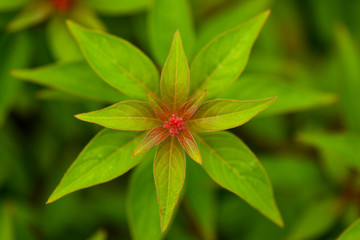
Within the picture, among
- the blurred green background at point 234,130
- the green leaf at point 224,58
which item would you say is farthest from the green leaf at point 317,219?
the green leaf at point 224,58

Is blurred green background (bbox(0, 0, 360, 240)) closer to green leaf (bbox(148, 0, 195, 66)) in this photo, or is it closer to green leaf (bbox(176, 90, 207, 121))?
green leaf (bbox(148, 0, 195, 66))

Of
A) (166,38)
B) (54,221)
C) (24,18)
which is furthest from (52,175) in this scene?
(166,38)

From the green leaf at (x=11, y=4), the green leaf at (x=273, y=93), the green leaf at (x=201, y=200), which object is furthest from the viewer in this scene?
the green leaf at (x=201, y=200)

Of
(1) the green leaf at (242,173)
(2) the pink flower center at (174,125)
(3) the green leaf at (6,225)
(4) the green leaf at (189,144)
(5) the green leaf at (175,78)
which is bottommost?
(3) the green leaf at (6,225)

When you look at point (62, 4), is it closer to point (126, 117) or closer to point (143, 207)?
point (126, 117)

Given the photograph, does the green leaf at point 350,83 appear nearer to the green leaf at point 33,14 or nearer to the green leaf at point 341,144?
the green leaf at point 341,144

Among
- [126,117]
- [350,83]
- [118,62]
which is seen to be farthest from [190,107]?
[350,83]
